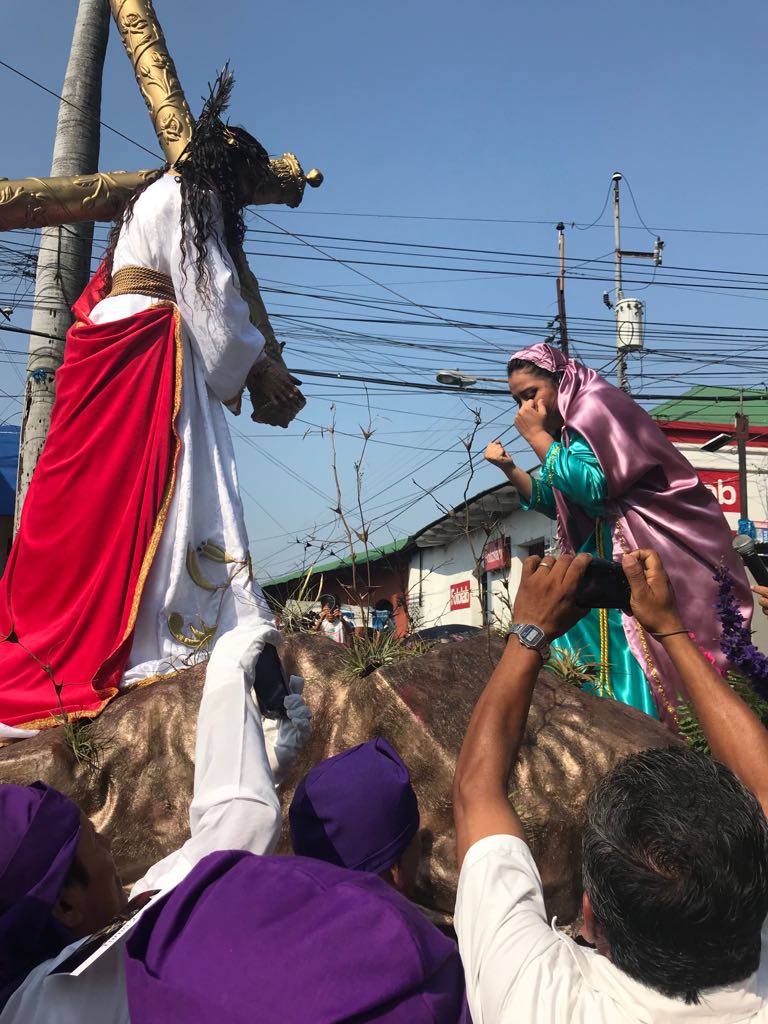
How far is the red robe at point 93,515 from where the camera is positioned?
3463 mm

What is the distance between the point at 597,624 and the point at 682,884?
310cm

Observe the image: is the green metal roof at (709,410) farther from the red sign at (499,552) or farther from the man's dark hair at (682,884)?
the man's dark hair at (682,884)

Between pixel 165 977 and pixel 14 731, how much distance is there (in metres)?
2.35

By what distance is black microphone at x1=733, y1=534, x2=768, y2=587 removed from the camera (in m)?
2.12

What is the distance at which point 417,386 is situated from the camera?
15.0 m

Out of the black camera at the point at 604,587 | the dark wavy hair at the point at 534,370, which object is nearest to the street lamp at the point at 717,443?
the dark wavy hair at the point at 534,370

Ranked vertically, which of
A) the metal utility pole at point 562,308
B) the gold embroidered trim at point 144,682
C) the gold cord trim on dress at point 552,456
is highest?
the metal utility pole at point 562,308

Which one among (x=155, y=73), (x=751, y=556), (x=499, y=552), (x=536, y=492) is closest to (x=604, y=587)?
(x=751, y=556)

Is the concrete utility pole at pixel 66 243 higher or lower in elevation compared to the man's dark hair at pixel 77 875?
higher

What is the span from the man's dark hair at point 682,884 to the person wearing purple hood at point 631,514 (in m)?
2.70

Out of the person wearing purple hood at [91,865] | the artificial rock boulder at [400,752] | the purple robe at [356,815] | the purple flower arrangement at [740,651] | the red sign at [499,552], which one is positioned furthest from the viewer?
the red sign at [499,552]

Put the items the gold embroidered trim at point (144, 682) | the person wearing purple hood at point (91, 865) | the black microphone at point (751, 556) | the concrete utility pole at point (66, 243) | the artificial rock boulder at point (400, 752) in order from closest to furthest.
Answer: the person wearing purple hood at point (91, 865) < the black microphone at point (751, 556) < the artificial rock boulder at point (400, 752) < the gold embroidered trim at point (144, 682) < the concrete utility pole at point (66, 243)

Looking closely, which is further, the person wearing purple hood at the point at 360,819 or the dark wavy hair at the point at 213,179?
the dark wavy hair at the point at 213,179

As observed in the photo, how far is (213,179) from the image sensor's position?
3980 millimetres
